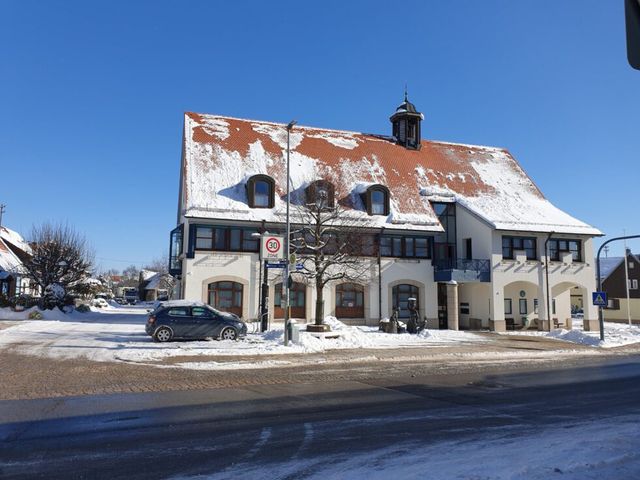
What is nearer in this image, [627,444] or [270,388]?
[627,444]

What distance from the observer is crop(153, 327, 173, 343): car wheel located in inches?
805

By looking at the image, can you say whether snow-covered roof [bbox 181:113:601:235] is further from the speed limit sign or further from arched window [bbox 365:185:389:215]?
the speed limit sign

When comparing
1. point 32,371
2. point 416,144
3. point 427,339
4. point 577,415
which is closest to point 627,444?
point 577,415

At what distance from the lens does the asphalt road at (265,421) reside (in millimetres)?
6328

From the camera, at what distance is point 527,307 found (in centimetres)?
3522

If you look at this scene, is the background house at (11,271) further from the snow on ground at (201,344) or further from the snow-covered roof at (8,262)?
the snow on ground at (201,344)

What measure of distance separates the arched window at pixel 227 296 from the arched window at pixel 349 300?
610cm

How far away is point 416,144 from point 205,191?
1831cm

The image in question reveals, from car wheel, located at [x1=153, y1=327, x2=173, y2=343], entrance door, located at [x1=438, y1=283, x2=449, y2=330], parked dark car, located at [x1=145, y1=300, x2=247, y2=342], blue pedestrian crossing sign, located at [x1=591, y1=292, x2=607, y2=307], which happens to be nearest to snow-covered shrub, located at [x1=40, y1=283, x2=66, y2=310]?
parked dark car, located at [x1=145, y1=300, x2=247, y2=342]

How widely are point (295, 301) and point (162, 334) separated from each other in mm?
11949

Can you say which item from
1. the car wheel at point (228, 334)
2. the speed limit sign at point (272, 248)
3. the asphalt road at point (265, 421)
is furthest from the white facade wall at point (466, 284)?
the asphalt road at point (265, 421)

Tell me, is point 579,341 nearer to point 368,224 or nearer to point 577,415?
point 368,224

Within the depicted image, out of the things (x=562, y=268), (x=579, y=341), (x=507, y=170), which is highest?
(x=507, y=170)

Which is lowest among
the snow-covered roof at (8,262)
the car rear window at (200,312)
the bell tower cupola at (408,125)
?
the car rear window at (200,312)
